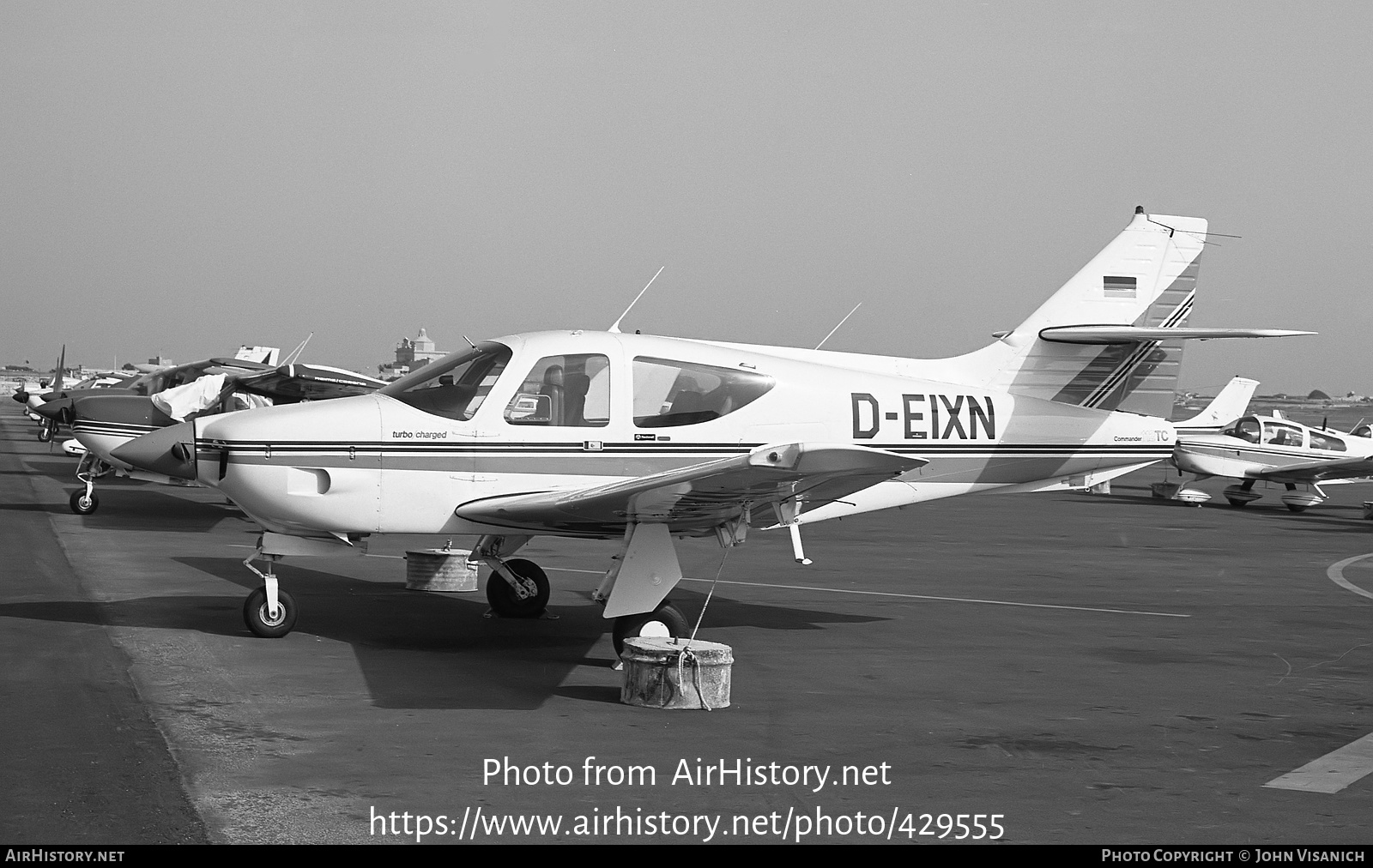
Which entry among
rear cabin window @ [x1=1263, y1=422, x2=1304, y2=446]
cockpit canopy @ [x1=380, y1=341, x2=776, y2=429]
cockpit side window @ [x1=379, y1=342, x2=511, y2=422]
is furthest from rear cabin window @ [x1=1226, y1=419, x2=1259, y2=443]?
cockpit side window @ [x1=379, y1=342, x2=511, y2=422]

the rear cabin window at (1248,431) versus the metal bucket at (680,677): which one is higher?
the metal bucket at (680,677)

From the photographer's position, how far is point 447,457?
8984 mm

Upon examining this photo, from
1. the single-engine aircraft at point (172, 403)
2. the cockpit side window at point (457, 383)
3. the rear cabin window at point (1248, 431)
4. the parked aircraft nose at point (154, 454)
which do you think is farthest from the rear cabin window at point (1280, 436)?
the cockpit side window at point (457, 383)

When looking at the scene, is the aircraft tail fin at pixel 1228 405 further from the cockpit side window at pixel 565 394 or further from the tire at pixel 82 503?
the cockpit side window at pixel 565 394

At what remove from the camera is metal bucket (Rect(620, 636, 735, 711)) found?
23.9 feet

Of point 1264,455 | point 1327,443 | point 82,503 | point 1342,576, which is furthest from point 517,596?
point 1327,443

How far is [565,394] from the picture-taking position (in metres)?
9.29

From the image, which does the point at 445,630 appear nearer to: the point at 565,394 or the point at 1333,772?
the point at 565,394

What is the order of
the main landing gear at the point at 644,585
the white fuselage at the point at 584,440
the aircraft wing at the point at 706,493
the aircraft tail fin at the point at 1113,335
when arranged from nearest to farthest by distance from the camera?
the aircraft wing at the point at 706,493, the main landing gear at the point at 644,585, the white fuselage at the point at 584,440, the aircraft tail fin at the point at 1113,335

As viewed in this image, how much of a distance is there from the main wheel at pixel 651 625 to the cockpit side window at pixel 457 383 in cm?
188

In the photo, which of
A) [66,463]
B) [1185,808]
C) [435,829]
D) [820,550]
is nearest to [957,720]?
[1185,808]

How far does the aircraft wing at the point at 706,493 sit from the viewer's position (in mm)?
7070

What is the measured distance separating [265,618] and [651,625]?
113 inches

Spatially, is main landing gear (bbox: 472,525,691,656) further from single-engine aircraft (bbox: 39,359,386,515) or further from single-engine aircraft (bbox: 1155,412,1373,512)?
single-engine aircraft (bbox: 1155,412,1373,512)
